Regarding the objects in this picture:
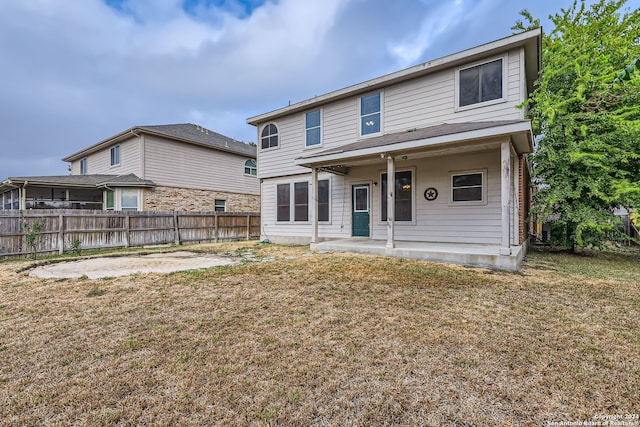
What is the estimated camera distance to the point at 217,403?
6.13 feet

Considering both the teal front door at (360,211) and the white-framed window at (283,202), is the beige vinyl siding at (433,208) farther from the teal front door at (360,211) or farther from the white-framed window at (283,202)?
the white-framed window at (283,202)

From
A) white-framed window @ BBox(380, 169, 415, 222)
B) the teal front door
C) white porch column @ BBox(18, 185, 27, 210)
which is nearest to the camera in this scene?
white-framed window @ BBox(380, 169, 415, 222)

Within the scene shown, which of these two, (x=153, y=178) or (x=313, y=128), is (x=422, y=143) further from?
(x=153, y=178)

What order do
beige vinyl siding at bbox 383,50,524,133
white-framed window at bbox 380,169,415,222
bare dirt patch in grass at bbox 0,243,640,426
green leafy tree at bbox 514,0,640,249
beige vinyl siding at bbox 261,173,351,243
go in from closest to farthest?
1. bare dirt patch in grass at bbox 0,243,640,426
2. beige vinyl siding at bbox 383,50,524,133
3. green leafy tree at bbox 514,0,640,249
4. white-framed window at bbox 380,169,415,222
5. beige vinyl siding at bbox 261,173,351,243

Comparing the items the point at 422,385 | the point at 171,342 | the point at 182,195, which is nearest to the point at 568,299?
the point at 422,385

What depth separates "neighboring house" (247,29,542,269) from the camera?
6.73 m

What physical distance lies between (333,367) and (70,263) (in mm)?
7854

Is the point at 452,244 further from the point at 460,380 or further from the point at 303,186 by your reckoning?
the point at 460,380

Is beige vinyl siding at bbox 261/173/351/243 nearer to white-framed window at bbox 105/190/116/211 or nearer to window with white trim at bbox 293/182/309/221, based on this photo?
window with white trim at bbox 293/182/309/221

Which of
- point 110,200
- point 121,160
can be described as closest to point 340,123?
point 110,200


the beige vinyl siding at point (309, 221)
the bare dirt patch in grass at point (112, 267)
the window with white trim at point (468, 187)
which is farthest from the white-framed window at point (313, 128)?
the bare dirt patch in grass at point (112, 267)

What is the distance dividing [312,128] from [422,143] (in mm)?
4950

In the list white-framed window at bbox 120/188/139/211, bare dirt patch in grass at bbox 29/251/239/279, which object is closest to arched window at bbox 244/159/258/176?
white-framed window at bbox 120/188/139/211

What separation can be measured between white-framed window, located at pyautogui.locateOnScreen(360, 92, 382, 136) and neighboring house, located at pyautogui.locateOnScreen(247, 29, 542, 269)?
3 centimetres
